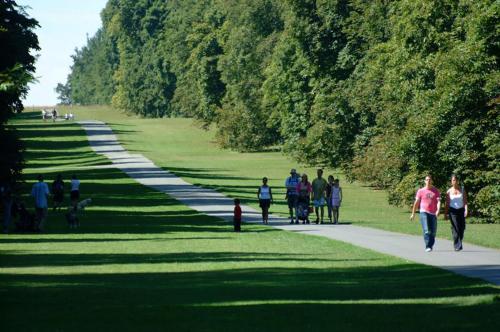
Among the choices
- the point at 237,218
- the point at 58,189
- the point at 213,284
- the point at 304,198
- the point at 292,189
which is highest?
the point at 292,189

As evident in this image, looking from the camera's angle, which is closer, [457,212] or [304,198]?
[457,212]

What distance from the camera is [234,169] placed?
3034 inches

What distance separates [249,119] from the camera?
94125 mm

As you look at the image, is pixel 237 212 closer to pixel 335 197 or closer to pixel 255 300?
pixel 335 197

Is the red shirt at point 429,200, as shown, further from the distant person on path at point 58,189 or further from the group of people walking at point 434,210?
the distant person on path at point 58,189

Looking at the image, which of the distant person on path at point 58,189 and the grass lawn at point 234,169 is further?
the distant person on path at point 58,189

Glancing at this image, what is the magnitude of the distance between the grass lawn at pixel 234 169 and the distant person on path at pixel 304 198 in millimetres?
1724

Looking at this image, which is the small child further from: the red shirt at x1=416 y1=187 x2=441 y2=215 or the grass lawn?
the red shirt at x1=416 y1=187 x2=441 y2=215

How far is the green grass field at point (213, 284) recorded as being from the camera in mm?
13891

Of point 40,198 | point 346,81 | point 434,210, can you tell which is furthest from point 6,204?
point 346,81

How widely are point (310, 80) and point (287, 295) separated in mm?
56042

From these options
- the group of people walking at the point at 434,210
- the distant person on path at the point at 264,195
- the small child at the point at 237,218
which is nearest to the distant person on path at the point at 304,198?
the distant person on path at the point at 264,195

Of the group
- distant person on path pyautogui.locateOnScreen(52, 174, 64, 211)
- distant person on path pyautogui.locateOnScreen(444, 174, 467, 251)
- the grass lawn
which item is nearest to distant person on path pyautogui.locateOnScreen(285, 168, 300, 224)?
the grass lawn

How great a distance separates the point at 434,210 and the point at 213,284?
7.77 meters
